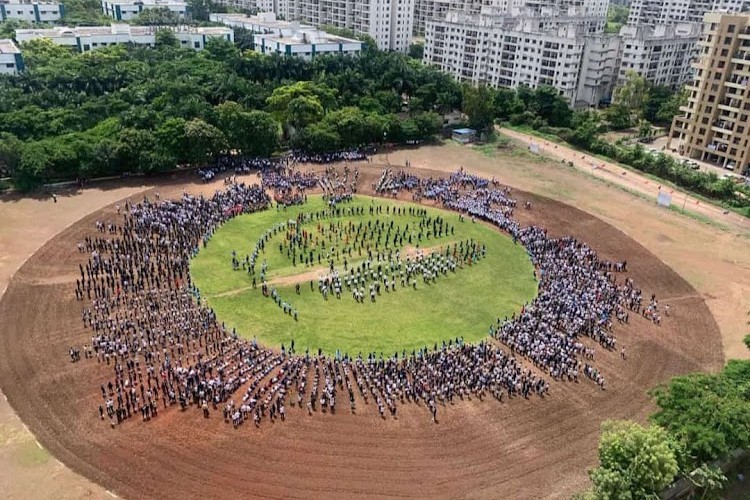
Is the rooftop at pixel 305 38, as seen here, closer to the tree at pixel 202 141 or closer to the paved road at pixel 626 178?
the paved road at pixel 626 178

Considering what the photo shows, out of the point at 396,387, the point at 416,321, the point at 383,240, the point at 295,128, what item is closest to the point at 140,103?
the point at 295,128

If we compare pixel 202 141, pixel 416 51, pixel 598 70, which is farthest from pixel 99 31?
pixel 598 70

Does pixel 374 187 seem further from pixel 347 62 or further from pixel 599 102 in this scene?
pixel 599 102

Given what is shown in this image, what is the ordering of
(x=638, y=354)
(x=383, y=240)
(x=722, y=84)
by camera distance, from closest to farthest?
(x=638, y=354) < (x=383, y=240) < (x=722, y=84)

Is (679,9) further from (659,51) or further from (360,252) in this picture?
(360,252)

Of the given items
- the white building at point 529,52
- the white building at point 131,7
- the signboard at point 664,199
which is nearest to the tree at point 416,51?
the white building at point 529,52
